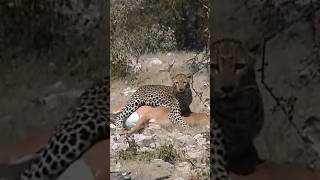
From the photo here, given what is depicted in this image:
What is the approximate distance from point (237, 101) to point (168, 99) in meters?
2.41

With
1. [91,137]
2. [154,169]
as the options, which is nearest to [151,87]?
[154,169]

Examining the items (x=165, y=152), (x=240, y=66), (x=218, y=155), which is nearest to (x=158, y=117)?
(x=165, y=152)

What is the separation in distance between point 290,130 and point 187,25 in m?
2.58

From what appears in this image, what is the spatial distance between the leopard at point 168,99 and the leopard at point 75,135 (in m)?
2.12

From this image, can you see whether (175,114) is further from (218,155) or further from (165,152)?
(218,155)

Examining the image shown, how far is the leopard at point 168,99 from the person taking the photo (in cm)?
539

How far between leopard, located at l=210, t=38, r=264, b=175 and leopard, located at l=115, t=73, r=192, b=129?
6.89 feet

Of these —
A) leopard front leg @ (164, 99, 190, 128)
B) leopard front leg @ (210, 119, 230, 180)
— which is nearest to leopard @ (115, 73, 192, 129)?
leopard front leg @ (164, 99, 190, 128)

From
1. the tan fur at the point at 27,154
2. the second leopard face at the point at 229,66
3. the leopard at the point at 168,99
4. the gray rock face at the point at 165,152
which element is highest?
the second leopard face at the point at 229,66

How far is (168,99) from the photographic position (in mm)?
5492

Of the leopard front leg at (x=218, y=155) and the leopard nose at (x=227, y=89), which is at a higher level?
the leopard nose at (x=227, y=89)

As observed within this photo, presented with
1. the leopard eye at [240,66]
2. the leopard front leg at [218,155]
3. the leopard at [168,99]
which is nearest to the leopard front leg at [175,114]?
the leopard at [168,99]

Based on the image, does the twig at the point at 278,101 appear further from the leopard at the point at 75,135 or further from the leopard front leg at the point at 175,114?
the leopard front leg at the point at 175,114

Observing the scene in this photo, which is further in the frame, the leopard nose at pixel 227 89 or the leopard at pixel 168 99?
the leopard at pixel 168 99
